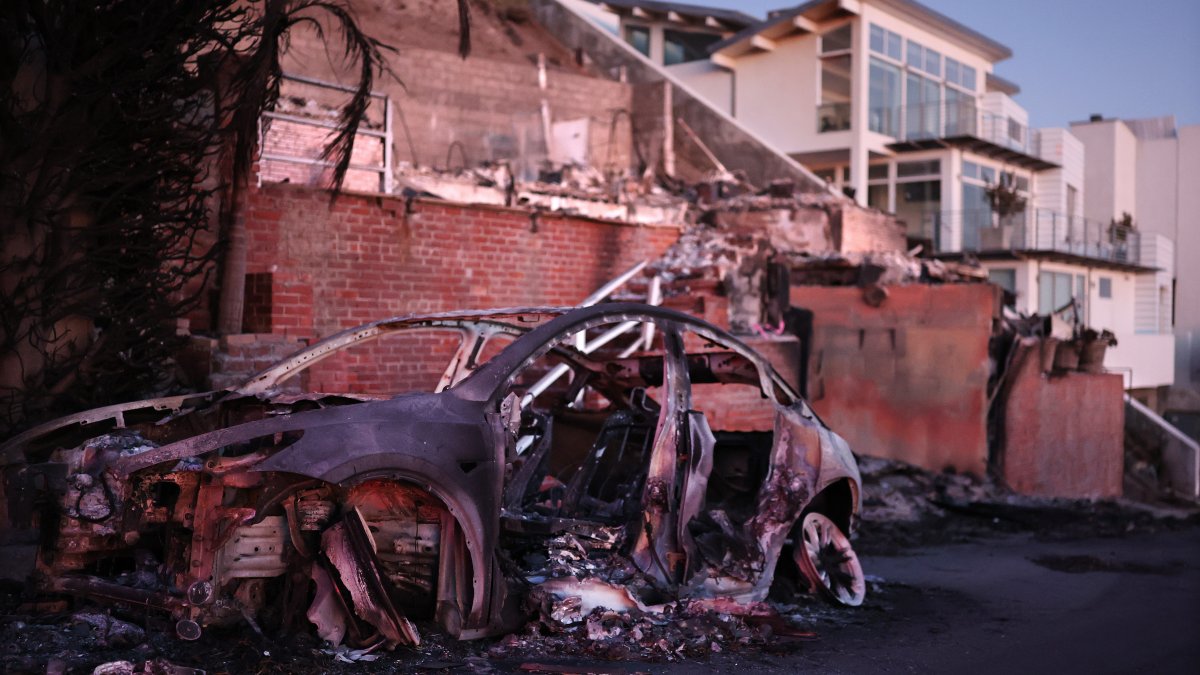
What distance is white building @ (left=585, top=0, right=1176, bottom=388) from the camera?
2795cm

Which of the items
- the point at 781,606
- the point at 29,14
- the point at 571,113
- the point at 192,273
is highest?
the point at 571,113

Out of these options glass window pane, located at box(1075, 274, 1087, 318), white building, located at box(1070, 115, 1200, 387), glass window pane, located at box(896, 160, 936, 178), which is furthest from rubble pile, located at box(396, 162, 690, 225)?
white building, located at box(1070, 115, 1200, 387)

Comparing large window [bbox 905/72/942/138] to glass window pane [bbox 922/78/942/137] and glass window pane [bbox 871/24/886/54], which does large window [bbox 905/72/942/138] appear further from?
glass window pane [bbox 871/24/886/54]

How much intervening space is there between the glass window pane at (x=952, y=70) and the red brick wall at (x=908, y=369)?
1945 cm

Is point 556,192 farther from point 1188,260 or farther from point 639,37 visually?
point 1188,260

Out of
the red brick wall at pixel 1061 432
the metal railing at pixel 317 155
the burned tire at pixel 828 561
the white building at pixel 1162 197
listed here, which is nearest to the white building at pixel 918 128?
the white building at pixel 1162 197

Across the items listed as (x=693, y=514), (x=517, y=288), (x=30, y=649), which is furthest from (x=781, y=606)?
(x=517, y=288)

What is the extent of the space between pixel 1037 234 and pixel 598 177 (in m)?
16.8

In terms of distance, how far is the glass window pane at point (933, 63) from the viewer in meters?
29.7

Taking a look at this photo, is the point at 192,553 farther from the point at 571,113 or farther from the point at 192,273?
the point at 571,113

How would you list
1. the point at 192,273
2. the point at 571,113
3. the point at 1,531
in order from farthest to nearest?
the point at 571,113 < the point at 192,273 < the point at 1,531

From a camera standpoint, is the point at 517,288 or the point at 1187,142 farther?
the point at 1187,142

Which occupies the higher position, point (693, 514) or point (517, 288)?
point (517, 288)

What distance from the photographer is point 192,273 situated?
8.02 meters
